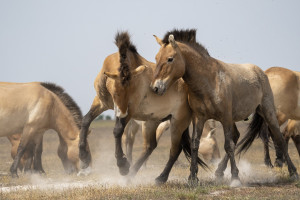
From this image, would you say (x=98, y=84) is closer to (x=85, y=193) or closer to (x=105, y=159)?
(x=85, y=193)

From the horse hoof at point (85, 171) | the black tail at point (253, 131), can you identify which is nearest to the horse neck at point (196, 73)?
the black tail at point (253, 131)

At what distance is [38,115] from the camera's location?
1038 centimetres

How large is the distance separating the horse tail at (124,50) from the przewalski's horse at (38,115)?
4.01 m

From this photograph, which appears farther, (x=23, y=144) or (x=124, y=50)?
(x=23, y=144)

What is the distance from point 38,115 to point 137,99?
4.13m

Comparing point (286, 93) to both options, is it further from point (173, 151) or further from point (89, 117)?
point (89, 117)

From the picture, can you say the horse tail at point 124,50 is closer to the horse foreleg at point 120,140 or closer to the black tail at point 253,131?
the horse foreleg at point 120,140

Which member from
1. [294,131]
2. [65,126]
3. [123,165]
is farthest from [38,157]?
[294,131]

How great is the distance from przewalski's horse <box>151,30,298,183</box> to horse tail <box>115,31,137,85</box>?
426 millimetres

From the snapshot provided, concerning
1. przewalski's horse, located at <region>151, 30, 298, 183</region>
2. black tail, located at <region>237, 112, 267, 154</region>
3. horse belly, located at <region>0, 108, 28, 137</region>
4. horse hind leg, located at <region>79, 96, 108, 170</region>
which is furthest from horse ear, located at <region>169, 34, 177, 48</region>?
horse belly, located at <region>0, 108, 28, 137</region>

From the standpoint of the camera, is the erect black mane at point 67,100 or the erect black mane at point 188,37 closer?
the erect black mane at point 188,37

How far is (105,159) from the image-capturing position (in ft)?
46.9

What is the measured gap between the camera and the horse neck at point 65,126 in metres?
11.0

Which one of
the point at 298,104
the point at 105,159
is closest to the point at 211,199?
the point at 298,104
